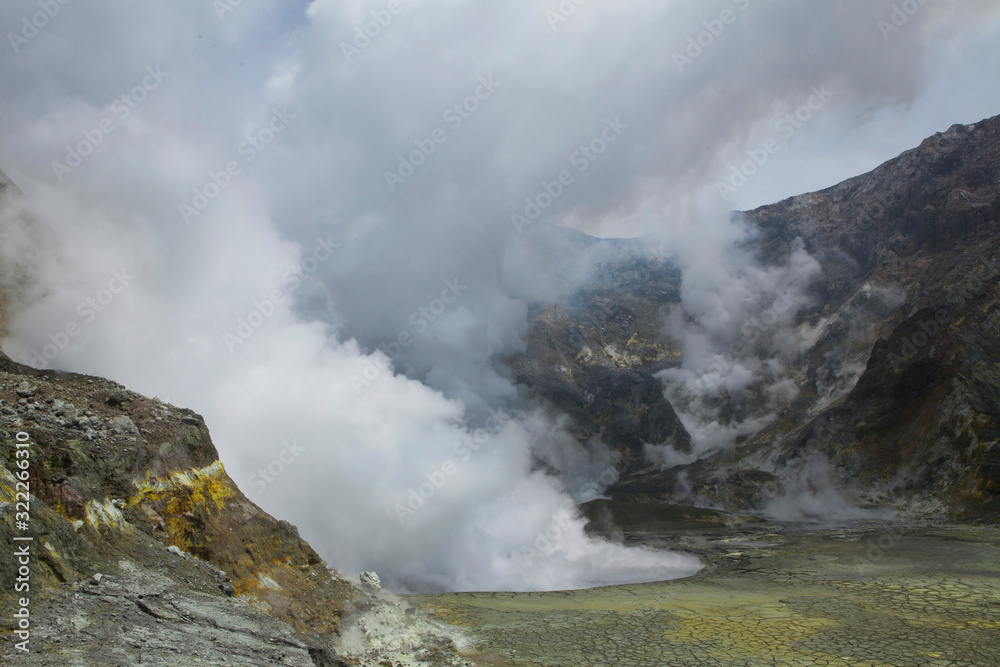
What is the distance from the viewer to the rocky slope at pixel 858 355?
69.6 meters

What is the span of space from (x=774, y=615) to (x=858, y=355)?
104467 mm

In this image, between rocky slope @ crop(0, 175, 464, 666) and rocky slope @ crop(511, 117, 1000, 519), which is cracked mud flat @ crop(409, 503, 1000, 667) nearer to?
rocky slope @ crop(0, 175, 464, 666)

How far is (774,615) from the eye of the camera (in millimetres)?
21234

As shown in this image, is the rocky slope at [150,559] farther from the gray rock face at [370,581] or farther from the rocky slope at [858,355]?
the rocky slope at [858,355]

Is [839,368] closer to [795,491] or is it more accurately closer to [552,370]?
[795,491]

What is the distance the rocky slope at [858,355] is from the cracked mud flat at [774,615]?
119ft

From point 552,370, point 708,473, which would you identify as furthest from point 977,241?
point 552,370

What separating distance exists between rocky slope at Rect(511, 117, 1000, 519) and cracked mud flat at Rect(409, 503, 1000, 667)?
119 ft

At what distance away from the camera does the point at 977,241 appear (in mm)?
96750
